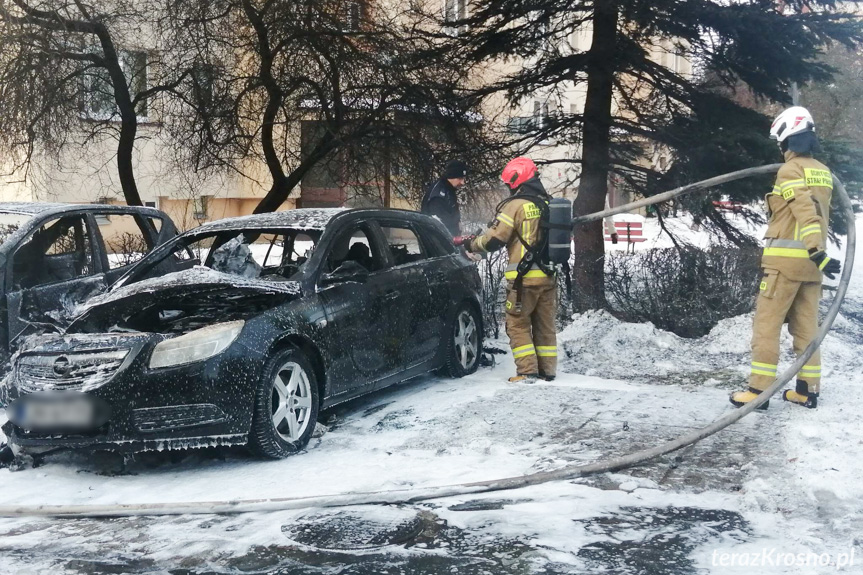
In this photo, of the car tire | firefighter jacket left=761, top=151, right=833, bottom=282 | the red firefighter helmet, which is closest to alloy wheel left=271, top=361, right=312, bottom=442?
the car tire

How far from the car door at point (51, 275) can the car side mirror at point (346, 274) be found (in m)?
2.04

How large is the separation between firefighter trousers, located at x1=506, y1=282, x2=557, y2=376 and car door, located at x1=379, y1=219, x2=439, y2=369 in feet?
2.48

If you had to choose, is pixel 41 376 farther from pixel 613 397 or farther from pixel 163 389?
pixel 613 397

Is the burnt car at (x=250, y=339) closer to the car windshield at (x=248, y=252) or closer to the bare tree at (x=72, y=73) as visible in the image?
the car windshield at (x=248, y=252)

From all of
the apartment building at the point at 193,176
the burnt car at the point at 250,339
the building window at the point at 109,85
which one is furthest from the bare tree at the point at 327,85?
the burnt car at the point at 250,339

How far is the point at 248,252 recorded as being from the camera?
282 inches

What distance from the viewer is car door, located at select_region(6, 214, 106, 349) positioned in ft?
24.4

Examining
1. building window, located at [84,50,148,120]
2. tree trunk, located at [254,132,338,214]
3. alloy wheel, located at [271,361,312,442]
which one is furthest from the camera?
building window, located at [84,50,148,120]

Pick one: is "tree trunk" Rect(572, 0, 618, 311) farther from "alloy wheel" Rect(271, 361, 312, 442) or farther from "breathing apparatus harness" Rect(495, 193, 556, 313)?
"alloy wheel" Rect(271, 361, 312, 442)

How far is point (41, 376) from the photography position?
5680 mm

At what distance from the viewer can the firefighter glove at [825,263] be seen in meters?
6.52

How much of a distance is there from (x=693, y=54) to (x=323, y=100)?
5020 mm

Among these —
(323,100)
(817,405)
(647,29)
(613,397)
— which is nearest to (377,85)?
(323,100)

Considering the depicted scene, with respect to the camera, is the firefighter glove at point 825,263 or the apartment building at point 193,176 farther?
the apartment building at point 193,176
